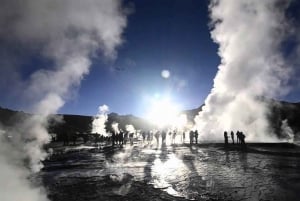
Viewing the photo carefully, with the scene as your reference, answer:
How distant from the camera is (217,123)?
2179 inches

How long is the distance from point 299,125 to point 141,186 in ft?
216

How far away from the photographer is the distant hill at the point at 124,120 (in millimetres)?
70681

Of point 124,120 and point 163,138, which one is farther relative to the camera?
point 124,120

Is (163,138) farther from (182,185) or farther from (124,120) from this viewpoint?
(124,120)

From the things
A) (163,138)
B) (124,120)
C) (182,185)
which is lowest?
(182,185)

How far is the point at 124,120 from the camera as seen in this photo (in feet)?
464

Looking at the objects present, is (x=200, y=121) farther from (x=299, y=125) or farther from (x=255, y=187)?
(x=255, y=187)

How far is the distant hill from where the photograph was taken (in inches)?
2783

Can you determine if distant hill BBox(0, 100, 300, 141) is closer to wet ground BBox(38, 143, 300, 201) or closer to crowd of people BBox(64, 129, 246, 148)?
crowd of people BBox(64, 129, 246, 148)

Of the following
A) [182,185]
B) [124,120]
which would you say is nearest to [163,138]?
[182,185]

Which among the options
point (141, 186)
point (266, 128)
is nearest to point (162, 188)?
point (141, 186)

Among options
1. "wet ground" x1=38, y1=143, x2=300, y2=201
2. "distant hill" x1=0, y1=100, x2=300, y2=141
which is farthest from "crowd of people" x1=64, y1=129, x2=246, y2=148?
"wet ground" x1=38, y1=143, x2=300, y2=201

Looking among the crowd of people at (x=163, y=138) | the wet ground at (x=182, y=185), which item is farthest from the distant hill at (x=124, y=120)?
the wet ground at (x=182, y=185)

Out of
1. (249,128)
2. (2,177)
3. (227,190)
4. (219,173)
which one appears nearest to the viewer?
(2,177)
